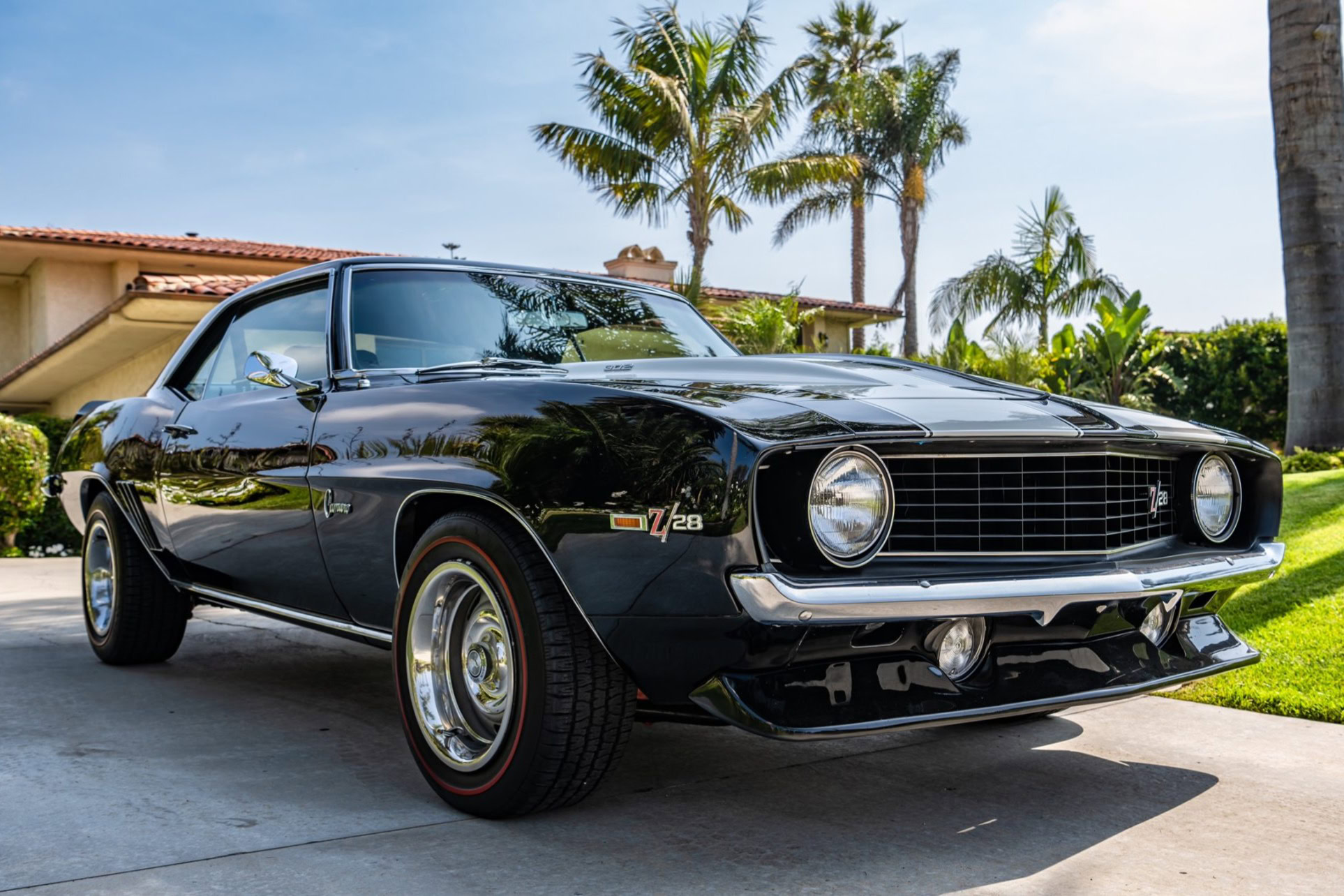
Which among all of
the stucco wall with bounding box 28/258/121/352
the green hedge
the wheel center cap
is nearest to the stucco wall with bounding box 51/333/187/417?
the stucco wall with bounding box 28/258/121/352

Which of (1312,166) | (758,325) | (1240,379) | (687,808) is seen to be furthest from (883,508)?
(1240,379)

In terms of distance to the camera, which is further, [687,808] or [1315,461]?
[1315,461]

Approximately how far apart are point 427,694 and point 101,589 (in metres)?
2.85

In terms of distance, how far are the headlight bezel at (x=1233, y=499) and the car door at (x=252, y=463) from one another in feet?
8.14

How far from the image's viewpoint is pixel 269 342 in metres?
4.64

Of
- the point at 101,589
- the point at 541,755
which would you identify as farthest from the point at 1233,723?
the point at 101,589

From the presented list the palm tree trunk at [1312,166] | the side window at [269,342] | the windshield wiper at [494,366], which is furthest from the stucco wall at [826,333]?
the windshield wiper at [494,366]

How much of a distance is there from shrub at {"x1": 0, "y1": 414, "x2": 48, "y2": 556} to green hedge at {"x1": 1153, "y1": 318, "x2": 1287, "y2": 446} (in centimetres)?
1568

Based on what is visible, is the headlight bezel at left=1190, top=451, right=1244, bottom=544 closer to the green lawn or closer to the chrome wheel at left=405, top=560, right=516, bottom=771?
the green lawn

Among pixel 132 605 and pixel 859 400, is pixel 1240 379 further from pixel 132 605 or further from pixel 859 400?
pixel 859 400

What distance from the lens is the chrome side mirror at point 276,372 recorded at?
384cm

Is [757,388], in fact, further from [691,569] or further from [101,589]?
[101,589]

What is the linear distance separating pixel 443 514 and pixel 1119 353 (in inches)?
559

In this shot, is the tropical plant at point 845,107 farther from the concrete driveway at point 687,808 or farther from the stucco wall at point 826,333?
the concrete driveway at point 687,808
